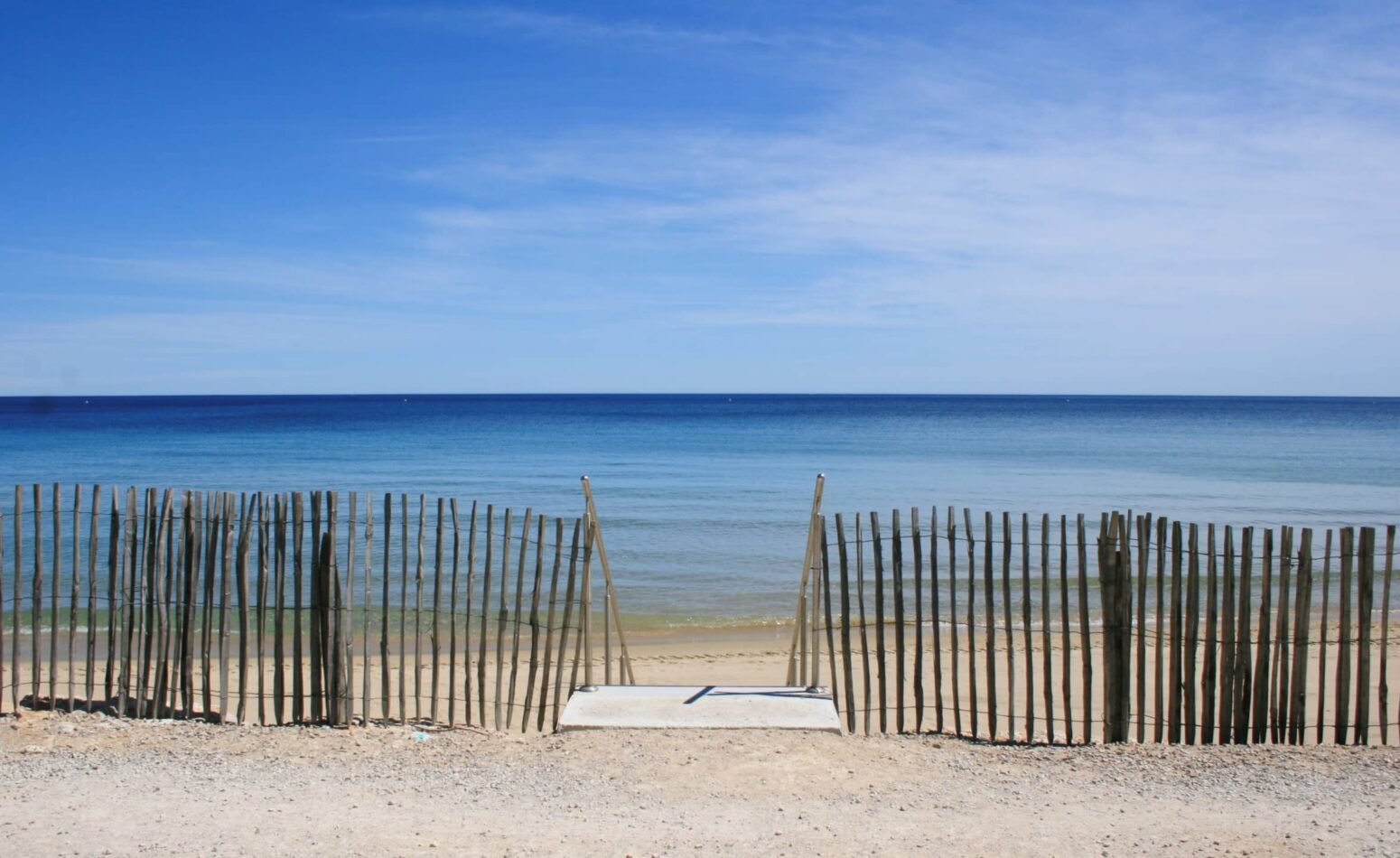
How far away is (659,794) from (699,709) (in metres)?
1.44

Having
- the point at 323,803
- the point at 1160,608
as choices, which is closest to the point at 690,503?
the point at 1160,608

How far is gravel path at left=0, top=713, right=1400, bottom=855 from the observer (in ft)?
16.5

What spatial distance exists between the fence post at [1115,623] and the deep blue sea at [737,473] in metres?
6.91

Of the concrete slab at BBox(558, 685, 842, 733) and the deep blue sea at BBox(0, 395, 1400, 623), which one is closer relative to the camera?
the concrete slab at BBox(558, 685, 842, 733)

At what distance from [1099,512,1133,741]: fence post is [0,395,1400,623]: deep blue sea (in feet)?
22.7

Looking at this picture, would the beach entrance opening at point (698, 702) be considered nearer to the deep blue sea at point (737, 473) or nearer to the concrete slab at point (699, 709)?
the concrete slab at point (699, 709)

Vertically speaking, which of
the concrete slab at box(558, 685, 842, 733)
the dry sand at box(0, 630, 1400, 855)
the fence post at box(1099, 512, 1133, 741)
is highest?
the fence post at box(1099, 512, 1133, 741)

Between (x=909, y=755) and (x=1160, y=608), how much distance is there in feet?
7.18

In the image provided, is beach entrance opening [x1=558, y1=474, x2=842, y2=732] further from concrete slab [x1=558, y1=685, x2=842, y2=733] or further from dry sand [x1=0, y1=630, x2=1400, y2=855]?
dry sand [x1=0, y1=630, x2=1400, y2=855]

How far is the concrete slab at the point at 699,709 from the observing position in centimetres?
693

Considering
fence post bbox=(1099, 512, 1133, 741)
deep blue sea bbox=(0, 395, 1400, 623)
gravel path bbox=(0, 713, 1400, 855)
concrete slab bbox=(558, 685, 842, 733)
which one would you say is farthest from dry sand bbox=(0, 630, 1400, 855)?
deep blue sea bbox=(0, 395, 1400, 623)

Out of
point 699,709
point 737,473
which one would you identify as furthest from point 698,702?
point 737,473

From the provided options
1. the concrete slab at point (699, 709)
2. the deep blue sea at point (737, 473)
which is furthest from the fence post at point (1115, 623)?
the deep blue sea at point (737, 473)

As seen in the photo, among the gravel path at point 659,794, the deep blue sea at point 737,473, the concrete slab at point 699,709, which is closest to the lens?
the gravel path at point 659,794
